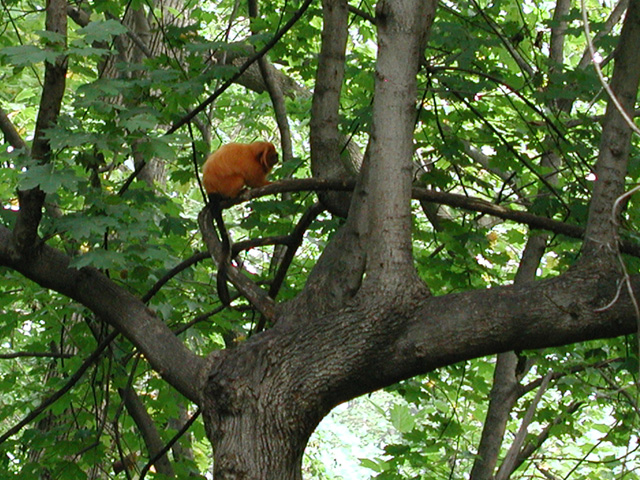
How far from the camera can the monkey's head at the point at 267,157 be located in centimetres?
416

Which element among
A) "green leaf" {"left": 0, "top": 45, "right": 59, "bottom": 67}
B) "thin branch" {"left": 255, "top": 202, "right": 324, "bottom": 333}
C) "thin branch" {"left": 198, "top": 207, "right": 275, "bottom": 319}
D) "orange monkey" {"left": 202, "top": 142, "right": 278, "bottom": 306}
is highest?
"orange monkey" {"left": 202, "top": 142, "right": 278, "bottom": 306}

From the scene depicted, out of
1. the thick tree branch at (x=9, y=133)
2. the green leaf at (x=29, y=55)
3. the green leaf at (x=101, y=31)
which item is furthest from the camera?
the thick tree branch at (x=9, y=133)

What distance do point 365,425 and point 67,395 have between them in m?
10.5

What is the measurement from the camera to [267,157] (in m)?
4.20

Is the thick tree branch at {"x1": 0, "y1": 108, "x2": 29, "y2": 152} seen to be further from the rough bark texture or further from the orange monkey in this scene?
the rough bark texture

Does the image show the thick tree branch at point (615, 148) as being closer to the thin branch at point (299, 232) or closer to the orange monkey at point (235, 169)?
the thin branch at point (299, 232)

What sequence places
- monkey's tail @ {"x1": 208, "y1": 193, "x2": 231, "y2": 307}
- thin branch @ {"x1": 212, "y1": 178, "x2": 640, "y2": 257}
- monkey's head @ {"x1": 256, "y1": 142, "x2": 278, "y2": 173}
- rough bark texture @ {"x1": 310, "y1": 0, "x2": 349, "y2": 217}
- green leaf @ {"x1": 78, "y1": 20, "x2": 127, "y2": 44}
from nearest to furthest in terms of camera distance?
green leaf @ {"x1": 78, "y1": 20, "x2": 127, "y2": 44} < thin branch @ {"x1": 212, "y1": 178, "x2": 640, "y2": 257} < monkey's tail @ {"x1": 208, "y1": 193, "x2": 231, "y2": 307} < rough bark texture @ {"x1": 310, "y1": 0, "x2": 349, "y2": 217} < monkey's head @ {"x1": 256, "y1": 142, "x2": 278, "y2": 173}

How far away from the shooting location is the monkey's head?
4163mm

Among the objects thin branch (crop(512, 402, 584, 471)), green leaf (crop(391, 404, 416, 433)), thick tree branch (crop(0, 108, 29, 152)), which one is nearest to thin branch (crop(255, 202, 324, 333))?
thick tree branch (crop(0, 108, 29, 152))

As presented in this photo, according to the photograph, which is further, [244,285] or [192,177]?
[192,177]

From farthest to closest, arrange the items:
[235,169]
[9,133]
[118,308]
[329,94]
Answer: [9,133] < [235,169] < [329,94] < [118,308]

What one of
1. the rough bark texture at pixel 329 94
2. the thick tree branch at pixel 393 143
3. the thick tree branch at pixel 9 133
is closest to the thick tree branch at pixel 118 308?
the thick tree branch at pixel 393 143

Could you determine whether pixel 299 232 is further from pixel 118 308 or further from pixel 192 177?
pixel 192 177

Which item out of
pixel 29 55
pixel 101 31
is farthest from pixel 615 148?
pixel 29 55
